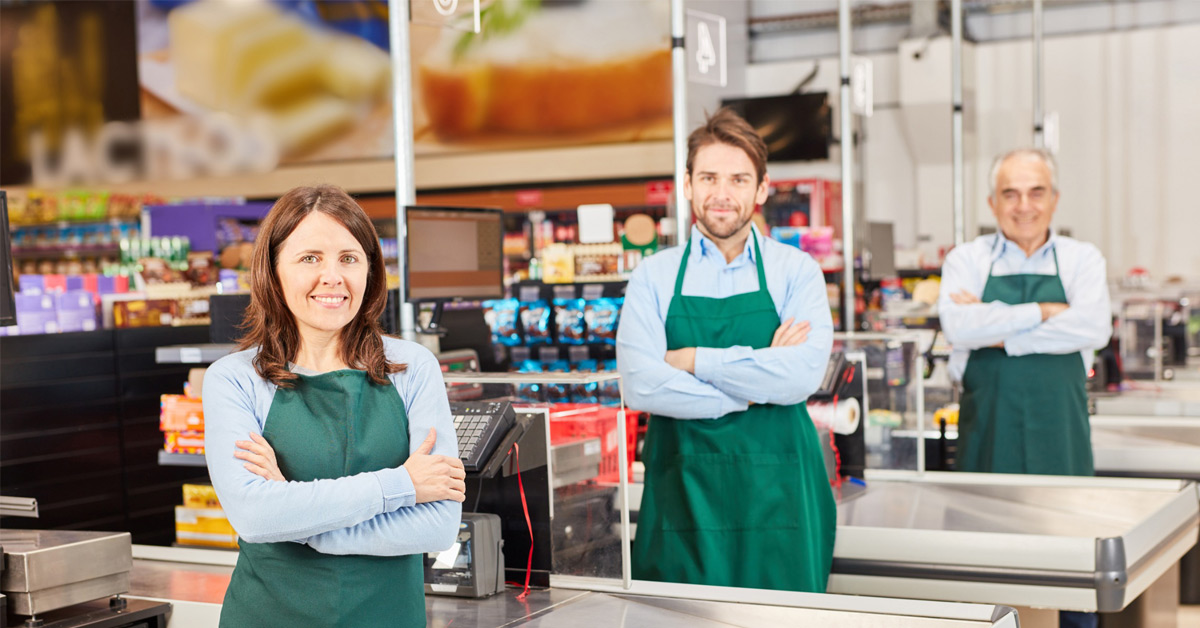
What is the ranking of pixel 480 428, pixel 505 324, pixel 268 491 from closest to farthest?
pixel 268 491 < pixel 480 428 < pixel 505 324

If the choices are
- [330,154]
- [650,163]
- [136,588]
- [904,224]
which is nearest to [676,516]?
[136,588]

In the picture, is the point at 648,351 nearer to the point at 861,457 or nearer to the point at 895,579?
the point at 895,579

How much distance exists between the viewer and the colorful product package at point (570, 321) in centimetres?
543

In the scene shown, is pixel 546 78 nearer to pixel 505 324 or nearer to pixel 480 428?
pixel 505 324

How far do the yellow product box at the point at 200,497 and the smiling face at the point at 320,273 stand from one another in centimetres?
187

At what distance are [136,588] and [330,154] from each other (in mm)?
13693

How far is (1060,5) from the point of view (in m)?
14.3

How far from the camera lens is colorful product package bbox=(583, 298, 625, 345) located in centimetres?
541

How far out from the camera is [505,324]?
5.54 m

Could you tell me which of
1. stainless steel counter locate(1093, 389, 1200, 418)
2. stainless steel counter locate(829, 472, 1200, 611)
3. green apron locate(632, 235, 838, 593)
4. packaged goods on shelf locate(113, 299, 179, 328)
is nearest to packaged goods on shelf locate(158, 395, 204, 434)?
green apron locate(632, 235, 838, 593)

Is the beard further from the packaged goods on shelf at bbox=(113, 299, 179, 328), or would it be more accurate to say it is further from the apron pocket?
the packaged goods on shelf at bbox=(113, 299, 179, 328)

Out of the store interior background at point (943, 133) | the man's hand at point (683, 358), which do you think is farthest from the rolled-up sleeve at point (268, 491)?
the store interior background at point (943, 133)

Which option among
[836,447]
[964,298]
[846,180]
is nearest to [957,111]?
[846,180]

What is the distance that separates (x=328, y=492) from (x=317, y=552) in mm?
148
